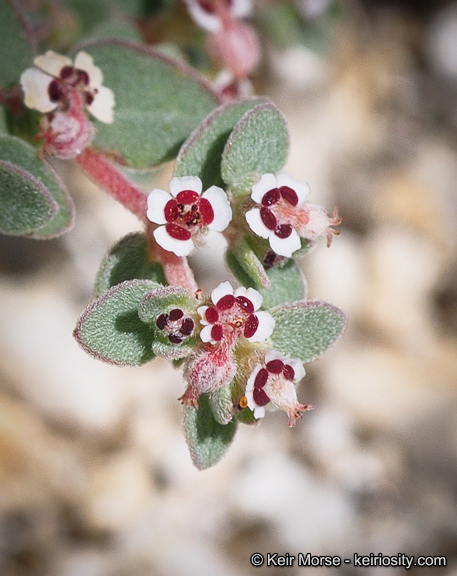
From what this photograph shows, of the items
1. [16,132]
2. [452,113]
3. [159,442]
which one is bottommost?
[159,442]

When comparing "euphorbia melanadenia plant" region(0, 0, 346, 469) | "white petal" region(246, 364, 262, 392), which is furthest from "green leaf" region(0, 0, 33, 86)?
"white petal" region(246, 364, 262, 392)

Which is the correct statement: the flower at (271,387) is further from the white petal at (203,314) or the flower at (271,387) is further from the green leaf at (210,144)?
the green leaf at (210,144)

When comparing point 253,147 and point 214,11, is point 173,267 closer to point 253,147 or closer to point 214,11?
point 253,147

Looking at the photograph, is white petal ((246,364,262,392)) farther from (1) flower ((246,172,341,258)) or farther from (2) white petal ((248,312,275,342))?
(1) flower ((246,172,341,258))

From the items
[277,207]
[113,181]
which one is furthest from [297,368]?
[113,181]

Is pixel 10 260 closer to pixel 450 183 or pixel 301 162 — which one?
pixel 301 162

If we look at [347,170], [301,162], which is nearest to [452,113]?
[347,170]

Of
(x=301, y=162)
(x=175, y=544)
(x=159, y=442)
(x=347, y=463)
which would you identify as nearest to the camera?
(x=175, y=544)
